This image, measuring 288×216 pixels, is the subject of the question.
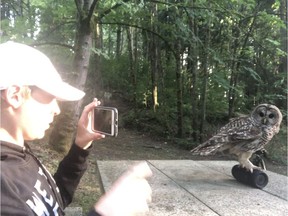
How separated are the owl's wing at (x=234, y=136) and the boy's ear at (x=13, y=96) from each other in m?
2.53

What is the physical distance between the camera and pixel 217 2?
20.1 feet

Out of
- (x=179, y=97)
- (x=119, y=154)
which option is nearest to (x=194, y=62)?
(x=179, y=97)

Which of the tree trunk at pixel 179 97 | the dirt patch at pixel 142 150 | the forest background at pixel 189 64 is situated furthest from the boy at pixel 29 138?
the tree trunk at pixel 179 97

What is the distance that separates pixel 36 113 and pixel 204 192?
211 centimetres

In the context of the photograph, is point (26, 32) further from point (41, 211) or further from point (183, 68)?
point (183, 68)

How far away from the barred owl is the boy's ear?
2527 millimetres

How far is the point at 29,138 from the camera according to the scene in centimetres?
121

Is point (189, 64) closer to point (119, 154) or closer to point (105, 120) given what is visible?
point (119, 154)

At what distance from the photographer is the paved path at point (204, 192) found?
8.34ft

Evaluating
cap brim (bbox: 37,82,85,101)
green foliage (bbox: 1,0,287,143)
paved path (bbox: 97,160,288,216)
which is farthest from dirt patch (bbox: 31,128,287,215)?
cap brim (bbox: 37,82,85,101)

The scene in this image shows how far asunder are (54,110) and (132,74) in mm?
10823

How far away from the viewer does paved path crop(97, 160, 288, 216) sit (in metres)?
2.54

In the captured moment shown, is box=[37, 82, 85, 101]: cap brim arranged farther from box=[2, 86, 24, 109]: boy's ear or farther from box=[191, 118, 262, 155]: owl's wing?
box=[191, 118, 262, 155]: owl's wing

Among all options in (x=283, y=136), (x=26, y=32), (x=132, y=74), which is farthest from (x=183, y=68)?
(x=26, y=32)
